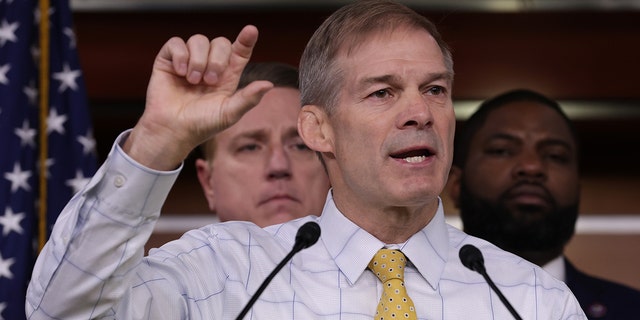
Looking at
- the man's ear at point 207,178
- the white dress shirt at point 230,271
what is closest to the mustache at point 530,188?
the man's ear at point 207,178

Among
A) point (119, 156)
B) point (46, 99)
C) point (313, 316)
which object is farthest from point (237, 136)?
point (119, 156)

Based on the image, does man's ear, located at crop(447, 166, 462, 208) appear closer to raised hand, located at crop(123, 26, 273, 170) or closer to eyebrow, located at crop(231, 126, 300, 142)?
eyebrow, located at crop(231, 126, 300, 142)

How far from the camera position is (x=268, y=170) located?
2.88 m

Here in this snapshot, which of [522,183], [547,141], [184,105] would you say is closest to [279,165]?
[522,183]

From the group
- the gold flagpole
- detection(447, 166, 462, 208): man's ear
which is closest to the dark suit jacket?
detection(447, 166, 462, 208): man's ear

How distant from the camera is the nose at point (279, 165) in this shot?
2867 millimetres

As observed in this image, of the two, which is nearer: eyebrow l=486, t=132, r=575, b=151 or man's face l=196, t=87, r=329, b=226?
man's face l=196, t=87, r=329, b=226

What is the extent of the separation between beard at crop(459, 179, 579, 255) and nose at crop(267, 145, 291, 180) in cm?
65

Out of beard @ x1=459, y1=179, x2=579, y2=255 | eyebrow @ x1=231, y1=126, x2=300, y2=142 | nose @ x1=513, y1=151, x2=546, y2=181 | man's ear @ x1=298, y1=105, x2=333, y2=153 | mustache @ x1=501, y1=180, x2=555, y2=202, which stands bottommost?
beard @ x1=459, y1=179, x2=579, y2=255

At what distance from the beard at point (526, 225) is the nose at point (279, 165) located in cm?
65

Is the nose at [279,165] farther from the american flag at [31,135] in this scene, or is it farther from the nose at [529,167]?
the nose at [529,167]

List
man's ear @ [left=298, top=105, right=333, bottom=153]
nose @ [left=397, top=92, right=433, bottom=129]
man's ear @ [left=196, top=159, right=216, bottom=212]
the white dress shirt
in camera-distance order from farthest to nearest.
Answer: man's ear @ [left=196, top=159, right=216, bottom=212], man's ear @ [left=298, top=105, right=333, bottom=153], nose @ [left=397, top=92, right=433, bottom=129], the white dress shirt

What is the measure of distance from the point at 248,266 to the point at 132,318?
297 mm

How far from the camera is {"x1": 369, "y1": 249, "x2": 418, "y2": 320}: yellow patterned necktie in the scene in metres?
1.88
